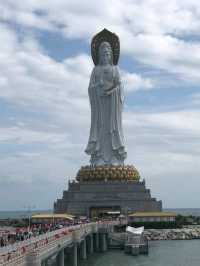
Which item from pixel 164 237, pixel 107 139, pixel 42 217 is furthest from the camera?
pixel 107 139

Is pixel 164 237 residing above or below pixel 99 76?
below

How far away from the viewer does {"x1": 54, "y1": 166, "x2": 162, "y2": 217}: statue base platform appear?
168 ft

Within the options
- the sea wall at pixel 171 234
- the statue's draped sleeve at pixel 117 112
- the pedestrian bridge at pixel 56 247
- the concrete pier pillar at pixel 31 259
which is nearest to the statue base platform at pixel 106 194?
the statue's draped sleeve at pixel 117 112

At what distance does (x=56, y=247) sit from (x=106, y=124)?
3381 centimetres

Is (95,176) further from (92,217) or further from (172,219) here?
(172,219)

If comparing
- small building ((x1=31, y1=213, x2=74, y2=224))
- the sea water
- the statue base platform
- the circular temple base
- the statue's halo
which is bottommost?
the sea water

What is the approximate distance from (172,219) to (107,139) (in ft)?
34.0

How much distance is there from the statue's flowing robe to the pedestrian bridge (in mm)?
12736

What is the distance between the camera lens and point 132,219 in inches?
1852

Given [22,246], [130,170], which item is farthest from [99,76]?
[22,246]

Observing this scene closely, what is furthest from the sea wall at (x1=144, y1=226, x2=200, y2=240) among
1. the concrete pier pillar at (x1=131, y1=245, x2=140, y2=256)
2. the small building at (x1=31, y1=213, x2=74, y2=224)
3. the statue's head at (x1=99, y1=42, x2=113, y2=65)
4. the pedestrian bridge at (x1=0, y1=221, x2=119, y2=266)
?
the statue's head at (x1=99, y1=42, x2=113, y2=65)

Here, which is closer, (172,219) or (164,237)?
(164,237)

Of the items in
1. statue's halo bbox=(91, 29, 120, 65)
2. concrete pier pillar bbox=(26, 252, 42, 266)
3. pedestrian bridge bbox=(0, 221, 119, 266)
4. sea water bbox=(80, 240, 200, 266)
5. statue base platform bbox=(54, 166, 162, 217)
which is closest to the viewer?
pedestrian bridge bbox=(0, 221, 119, 266)

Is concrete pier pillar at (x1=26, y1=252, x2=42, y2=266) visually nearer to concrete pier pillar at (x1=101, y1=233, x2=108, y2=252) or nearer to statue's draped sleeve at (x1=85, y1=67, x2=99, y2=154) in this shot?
concrete pier pillar at (x1=101, y1=233, x2=108, y2=252)
